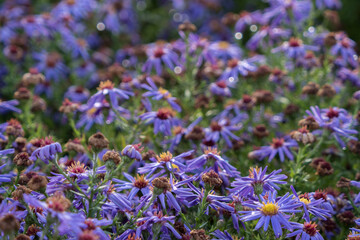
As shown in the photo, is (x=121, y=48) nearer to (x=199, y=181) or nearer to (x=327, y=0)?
(x=327, y=0)

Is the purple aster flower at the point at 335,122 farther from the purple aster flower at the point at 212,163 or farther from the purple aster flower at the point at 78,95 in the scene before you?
the purple aster flower at the point at 78,95

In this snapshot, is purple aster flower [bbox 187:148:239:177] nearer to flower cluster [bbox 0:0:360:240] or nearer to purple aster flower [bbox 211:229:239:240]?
flower cluster [bbox 0:0:360:240]

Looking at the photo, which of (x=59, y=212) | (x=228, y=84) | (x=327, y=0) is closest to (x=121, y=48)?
(x=228, y=84)

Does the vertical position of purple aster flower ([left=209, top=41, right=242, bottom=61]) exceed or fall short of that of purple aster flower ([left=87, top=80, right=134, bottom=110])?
it falls short

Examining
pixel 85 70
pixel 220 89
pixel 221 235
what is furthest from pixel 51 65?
pixel 221 235

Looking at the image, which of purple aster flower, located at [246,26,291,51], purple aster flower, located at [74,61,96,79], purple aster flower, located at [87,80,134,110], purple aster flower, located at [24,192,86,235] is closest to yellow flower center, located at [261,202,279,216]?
purple aster flower, located at [24,192,86,235]

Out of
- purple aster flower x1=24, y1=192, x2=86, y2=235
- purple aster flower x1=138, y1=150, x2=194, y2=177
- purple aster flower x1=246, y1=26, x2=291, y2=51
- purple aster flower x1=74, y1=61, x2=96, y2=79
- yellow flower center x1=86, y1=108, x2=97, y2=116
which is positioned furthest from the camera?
purple aster flower x1=74, y1=61, x2=96, y2=79
